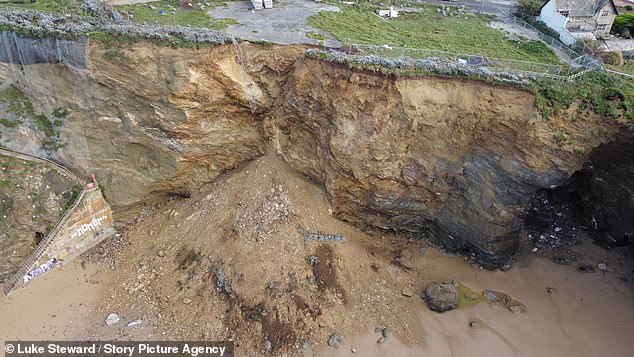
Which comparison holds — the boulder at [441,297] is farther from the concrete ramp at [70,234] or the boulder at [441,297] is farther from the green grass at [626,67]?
the concrete ramp at [70,234]

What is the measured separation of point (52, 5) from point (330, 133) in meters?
15.8

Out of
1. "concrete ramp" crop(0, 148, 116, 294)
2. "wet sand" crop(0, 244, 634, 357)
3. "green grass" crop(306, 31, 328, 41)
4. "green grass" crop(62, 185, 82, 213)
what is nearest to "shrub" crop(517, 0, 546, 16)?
"green grass" crop(306, 31, 328, 41)

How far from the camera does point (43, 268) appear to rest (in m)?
18.8

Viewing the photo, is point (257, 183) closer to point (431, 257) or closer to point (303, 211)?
point (303, 211)

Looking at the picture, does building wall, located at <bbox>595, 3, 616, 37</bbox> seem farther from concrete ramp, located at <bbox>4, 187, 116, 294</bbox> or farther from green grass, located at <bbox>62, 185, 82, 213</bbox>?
green grass, located at <bbox>62, 185, 82, 213</bbox>

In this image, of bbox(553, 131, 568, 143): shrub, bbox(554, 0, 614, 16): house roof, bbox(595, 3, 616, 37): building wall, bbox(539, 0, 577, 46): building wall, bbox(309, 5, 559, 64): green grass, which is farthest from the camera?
bbox(554, 0, 614, 16): house roof

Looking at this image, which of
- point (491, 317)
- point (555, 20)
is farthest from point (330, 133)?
point (555, 20)

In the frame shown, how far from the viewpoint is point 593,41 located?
2028 cm

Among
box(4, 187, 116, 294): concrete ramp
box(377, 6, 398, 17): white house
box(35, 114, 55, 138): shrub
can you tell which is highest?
box(377, 6, 398, 17): white house

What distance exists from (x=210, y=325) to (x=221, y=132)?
27.5 ft

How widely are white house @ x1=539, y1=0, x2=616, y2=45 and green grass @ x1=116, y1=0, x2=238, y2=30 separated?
1665cm

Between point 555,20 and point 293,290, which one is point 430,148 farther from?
point 555,20

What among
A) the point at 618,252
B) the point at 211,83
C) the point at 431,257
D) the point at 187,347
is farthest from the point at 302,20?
the point at 618,252

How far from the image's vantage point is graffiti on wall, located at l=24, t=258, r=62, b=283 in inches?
731
